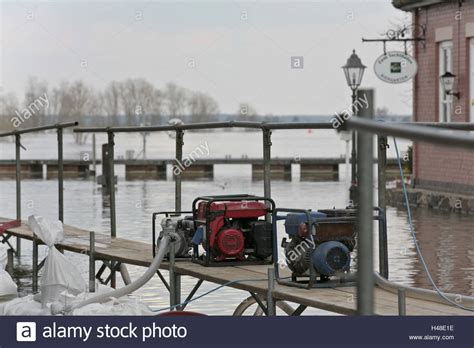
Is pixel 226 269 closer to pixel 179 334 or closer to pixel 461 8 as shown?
pixel 179 334

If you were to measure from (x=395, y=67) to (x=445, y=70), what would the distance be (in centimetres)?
126

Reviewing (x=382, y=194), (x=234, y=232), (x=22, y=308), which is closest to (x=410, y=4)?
(x=234, y=232)

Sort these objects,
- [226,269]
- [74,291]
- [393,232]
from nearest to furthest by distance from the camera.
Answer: [226,269], [74,291], [393,232]

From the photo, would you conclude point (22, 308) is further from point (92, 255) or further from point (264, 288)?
point (264, 288)

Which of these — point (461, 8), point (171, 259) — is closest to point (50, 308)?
point (171, 259)

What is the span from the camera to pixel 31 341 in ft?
21.5

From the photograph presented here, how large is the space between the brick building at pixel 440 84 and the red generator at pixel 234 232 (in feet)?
54.0

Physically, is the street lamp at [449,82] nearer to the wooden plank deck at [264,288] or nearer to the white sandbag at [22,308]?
the wooden plank deck at [264,288]

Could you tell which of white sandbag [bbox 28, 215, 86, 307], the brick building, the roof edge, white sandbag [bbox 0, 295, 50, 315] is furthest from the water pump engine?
the roof edge

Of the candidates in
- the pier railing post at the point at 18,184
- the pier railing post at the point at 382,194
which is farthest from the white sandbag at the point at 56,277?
the pier railing post at the point at 18,184

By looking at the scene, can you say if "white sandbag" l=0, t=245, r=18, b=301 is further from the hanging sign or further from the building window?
the hanging sign

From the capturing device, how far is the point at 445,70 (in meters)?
28.8

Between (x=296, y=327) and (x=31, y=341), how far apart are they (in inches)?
52.2

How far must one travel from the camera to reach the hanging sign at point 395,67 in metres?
29.3
